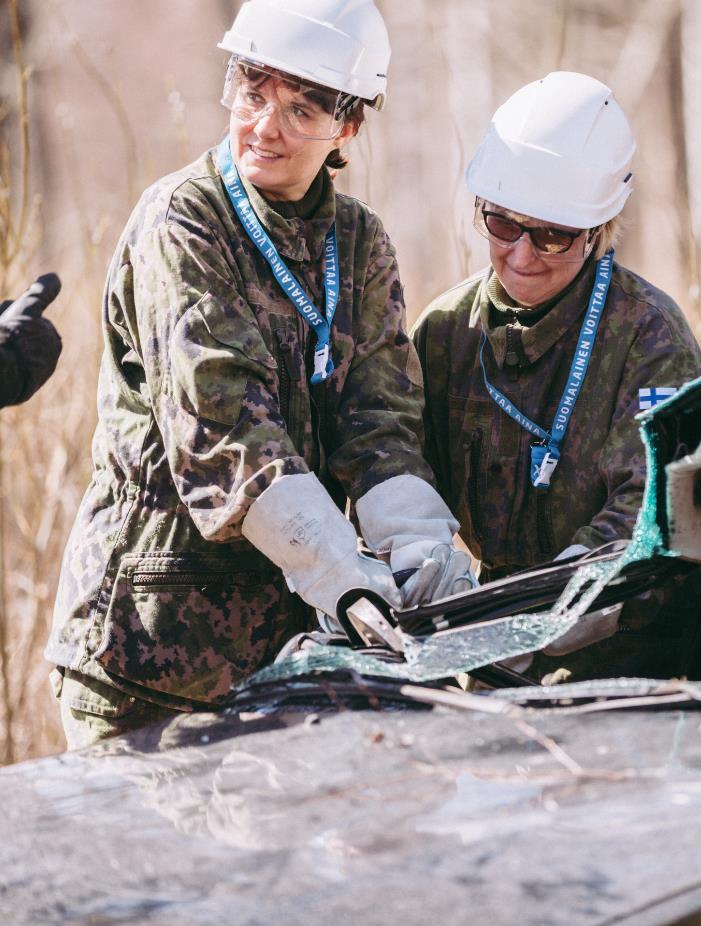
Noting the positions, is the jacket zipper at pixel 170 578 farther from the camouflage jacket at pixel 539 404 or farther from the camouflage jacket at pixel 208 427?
the camouflage jacket at pixel 539 404

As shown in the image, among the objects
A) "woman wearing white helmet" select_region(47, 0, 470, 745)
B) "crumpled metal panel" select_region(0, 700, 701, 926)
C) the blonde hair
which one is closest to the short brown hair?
"woman wearing white helmet" select_region(47, 0, 470, 745)

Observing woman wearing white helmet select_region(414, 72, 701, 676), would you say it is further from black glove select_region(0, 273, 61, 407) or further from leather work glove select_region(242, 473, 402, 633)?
black glove select_region(0, 273, 61, 407)

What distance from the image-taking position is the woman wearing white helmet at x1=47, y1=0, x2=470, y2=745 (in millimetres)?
2797

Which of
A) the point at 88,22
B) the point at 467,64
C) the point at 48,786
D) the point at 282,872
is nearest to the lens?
the point at 282,872

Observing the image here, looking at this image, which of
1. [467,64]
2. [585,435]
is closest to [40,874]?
[585,435]

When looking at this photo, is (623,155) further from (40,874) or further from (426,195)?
(426,195)

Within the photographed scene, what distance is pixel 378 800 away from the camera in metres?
1.76

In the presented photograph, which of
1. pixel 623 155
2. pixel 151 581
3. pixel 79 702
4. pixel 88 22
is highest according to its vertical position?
pixel 88 22

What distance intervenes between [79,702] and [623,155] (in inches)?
75.3

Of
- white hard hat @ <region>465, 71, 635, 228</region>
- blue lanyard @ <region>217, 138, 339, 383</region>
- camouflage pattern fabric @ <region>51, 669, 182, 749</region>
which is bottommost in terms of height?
camouflage pattern fabric @ <region>51, 669, 182, 749</region>

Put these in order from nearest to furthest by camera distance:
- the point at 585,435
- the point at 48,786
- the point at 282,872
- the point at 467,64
→ the point at 282,872 < the point at 48,786 < the point at 585,435 < the point at 467,64

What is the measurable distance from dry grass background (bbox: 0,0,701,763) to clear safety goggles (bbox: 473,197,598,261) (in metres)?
2.52

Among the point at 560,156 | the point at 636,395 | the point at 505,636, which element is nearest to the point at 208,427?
the point at 505,636

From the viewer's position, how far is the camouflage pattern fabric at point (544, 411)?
3.26 meters
